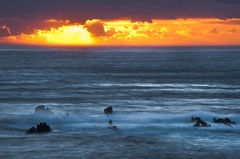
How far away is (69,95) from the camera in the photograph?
78500 mm

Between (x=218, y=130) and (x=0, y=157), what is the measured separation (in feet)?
75.4

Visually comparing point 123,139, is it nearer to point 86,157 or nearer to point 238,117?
point 86,157

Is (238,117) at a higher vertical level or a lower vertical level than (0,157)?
higher

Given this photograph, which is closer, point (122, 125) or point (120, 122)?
point (122, 125)

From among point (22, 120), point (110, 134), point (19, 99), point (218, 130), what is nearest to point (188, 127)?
point (218, 130)

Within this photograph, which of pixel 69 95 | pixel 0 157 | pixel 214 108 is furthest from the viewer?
pixel 69 95

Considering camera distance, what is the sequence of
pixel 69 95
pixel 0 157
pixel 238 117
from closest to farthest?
pixel 0 157, pixel 238 117, pixel 69 95

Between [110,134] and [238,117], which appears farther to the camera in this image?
[238,117]

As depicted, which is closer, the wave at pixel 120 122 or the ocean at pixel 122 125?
the ocean at pixel 122 125

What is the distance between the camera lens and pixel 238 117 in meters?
55.8

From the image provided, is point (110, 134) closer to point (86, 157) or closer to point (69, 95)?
point (86, 157)

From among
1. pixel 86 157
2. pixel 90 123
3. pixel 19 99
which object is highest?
pixel 19 99

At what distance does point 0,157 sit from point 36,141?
16.5 feet

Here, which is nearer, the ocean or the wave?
the ocean
